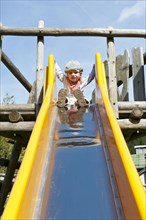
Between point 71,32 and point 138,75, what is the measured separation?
3.81 feet

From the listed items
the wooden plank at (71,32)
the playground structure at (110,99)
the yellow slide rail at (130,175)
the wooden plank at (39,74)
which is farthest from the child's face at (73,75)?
the yellow slide rail at (130,175)

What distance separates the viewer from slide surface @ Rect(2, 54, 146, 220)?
2070 mm

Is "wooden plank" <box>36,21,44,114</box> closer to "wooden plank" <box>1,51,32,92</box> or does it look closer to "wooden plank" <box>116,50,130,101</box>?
"wooden plank" <box>116,50,130,101</box>

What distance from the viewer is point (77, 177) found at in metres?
2.55

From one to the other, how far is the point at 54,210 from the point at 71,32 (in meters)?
3.43

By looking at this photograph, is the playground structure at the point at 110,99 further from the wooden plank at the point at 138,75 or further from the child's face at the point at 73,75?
the child's face at the point at 73,75

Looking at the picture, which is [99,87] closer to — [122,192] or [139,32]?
[139,32]

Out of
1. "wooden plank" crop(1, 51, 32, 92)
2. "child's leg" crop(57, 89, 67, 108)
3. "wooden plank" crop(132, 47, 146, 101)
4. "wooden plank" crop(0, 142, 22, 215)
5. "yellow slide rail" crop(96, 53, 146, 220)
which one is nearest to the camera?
"yellow slide rail" crop(96, 53, 146, 220)

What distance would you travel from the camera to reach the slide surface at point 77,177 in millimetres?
2070

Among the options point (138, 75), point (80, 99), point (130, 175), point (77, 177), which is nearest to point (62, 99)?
point (80, 99)

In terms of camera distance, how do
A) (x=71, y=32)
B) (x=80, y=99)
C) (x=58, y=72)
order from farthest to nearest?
(x=58, y=72) < (x=71, y=32) < (x=80, y=99)

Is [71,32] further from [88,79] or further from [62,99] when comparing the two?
[62,99]

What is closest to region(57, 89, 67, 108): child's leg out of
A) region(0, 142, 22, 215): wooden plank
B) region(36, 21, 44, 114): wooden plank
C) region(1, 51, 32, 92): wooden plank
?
region(36, 21, 44, 114): wooden plank

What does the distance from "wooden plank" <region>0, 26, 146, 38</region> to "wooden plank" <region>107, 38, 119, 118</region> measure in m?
0.12
